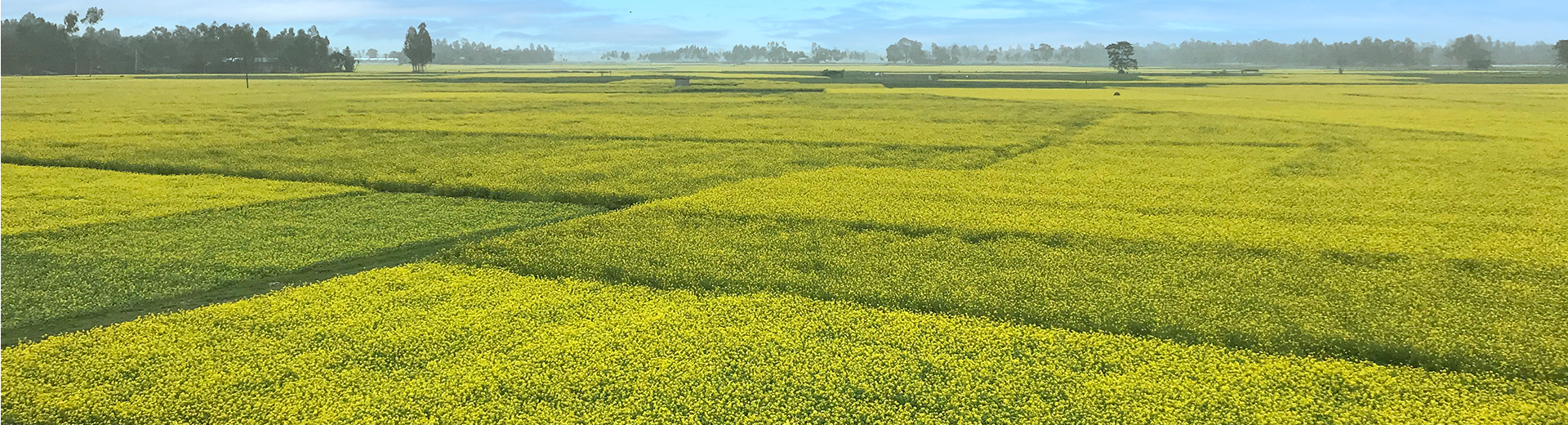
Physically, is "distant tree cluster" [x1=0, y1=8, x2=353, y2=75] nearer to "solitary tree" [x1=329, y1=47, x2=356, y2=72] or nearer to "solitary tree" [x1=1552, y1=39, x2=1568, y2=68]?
"solitary tree" [x1=329, y1=47, x2=356, y2=72]

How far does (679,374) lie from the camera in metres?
8.31

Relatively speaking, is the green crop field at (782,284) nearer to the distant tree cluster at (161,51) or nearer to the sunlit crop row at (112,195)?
the sunlit crop row at (112,195)

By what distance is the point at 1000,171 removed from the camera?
21469 mm

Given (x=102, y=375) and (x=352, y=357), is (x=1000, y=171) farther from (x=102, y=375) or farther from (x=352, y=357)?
(x=102, y=375)

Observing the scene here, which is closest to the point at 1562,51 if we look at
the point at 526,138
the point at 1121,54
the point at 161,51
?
the point at 1121,54

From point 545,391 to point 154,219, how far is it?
426 inches

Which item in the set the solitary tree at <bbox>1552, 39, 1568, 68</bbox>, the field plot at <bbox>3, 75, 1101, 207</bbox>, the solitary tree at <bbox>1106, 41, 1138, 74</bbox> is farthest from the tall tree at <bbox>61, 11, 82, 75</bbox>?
the solitary tree at <bbox>1552, 39, 1568, 68</bbox>

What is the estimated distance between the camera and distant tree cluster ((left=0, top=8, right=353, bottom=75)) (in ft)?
338

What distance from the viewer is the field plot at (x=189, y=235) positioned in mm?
10992

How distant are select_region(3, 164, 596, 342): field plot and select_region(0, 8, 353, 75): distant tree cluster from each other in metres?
104

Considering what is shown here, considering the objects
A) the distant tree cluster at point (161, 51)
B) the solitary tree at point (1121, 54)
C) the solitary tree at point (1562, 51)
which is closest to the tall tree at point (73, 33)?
the distant tree cluster at point (161, 51)

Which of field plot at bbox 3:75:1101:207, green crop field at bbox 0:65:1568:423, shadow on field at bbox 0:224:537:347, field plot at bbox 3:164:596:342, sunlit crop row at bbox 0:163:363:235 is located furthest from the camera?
field plot at bbox 3:75:1101:207

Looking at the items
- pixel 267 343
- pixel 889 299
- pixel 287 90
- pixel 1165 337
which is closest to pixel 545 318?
pixel 267 343

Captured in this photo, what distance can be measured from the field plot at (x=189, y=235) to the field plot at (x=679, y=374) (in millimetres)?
1577
